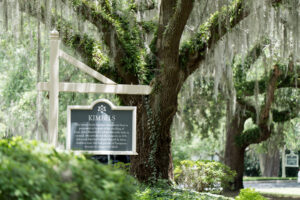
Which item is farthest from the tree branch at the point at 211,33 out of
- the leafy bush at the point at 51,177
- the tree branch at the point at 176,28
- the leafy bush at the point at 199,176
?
the leafy bush at the point at 51,177

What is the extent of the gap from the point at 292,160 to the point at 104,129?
90.1 feet

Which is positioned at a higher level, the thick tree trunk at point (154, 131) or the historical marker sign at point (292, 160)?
the thick tree trunk at point (154, 131)

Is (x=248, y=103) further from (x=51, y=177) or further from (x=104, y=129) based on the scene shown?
(x=51, y=177)

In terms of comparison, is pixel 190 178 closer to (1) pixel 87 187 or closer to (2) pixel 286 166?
(1) pixel 87 187

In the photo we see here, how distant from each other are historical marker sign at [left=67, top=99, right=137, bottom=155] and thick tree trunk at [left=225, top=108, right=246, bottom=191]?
8.91 metres

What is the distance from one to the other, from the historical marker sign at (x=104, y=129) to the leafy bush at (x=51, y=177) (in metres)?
3.23

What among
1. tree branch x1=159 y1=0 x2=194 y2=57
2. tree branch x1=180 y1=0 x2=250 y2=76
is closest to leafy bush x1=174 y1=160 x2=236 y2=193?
tree branch x1=180 y1=0 x2=250 y2=76

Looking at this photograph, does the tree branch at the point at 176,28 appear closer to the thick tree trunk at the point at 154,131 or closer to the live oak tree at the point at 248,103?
the thick tree trunk at the point at 154,131

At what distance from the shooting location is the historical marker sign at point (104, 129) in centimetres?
621

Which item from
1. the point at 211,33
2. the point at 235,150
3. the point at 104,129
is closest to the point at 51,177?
the point at 104,129

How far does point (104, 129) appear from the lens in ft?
20.4

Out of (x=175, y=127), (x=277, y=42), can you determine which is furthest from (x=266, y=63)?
(x=175, y=127)

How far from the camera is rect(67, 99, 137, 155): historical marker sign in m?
6.21

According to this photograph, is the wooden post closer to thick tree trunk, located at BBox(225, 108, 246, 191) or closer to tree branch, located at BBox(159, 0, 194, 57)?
tree branch, located at BBox(159, 0, 194, 57)
